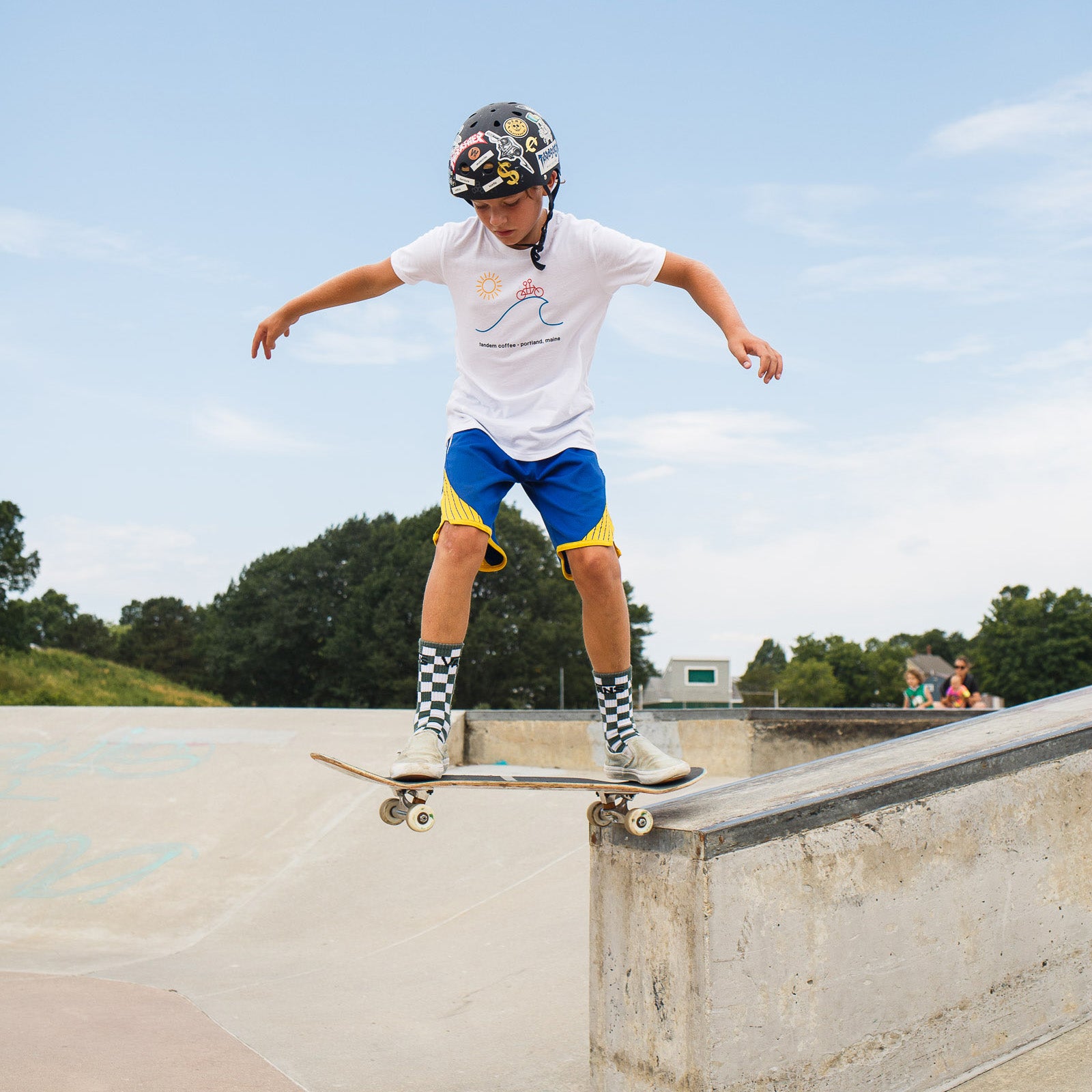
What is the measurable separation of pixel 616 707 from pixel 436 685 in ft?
2.38

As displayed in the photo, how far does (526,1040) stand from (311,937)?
2.75 metres

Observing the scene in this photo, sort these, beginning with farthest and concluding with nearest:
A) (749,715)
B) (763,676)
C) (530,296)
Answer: (763,676) → (749,715) → (530,296)

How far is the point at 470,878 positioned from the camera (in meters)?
7.24

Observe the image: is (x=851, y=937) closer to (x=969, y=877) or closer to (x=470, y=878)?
(x=969, y=877)

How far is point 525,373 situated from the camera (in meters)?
3.61

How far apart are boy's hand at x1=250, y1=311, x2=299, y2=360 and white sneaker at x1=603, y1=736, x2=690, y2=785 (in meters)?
2.01

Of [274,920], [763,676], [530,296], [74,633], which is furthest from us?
[763,676]

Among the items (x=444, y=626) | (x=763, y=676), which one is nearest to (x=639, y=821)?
(x=444, y=626)

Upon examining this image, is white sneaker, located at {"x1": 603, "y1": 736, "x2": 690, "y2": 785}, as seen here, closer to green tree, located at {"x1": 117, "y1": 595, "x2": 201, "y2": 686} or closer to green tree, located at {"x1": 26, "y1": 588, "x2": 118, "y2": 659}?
green tree, located at {"x1": 117, "y1": 595, "x2": 201, "y2": 686}

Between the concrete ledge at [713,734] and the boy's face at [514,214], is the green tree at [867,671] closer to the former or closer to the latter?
the concrete ledge at [713,734]

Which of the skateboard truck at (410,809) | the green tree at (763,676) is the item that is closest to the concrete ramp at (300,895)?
the skateboard truck at (410,809)

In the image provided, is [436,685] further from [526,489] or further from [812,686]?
[812,686]

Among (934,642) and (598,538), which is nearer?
(598,538)

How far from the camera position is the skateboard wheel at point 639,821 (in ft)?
10.4
